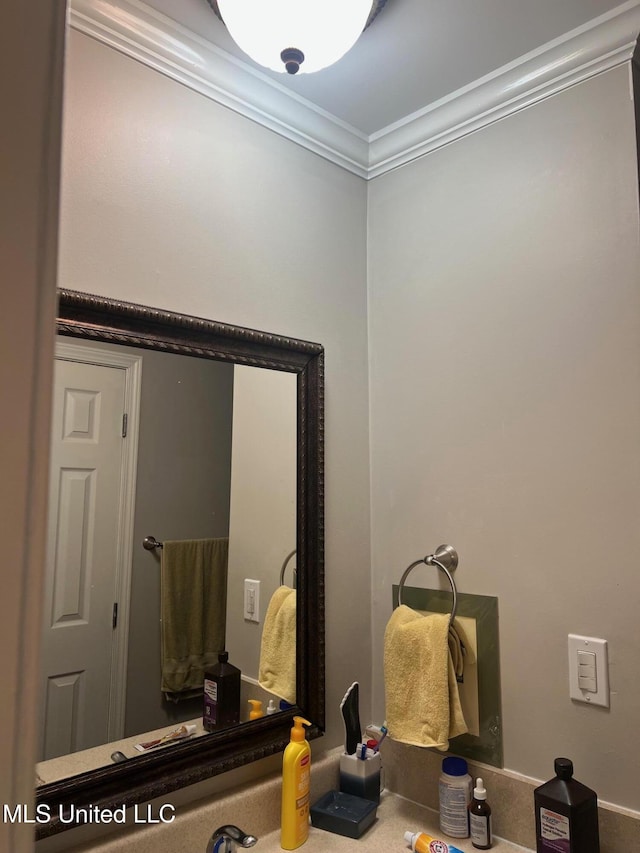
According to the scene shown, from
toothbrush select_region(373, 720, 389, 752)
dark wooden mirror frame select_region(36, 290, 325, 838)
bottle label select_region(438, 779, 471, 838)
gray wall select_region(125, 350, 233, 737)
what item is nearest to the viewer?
dark wooden mirror frame select_region(36, 290, 325, 838)

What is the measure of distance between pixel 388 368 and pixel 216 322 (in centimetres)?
52

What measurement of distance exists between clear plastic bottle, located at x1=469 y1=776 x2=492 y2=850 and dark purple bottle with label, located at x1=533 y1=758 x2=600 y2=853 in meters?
0.14

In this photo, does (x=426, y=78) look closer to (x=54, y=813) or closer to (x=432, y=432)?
(x=432, y=432)

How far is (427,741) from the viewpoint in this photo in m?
1.25

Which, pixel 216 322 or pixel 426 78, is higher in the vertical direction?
pixel 426 78

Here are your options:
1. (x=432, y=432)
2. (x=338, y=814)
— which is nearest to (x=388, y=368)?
(x=432, y=432)

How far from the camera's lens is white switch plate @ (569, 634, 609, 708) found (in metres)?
1.14

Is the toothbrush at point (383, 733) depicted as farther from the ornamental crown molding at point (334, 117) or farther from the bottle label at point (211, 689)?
the ornamental crown molding at point (334, 117)

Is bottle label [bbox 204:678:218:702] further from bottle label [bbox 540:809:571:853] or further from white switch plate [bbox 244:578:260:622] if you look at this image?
bottle label [bbox 540:809:571:853]

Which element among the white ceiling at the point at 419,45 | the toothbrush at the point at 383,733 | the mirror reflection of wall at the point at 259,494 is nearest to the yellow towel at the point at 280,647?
the mirror reflection of wall at the point at 259,494

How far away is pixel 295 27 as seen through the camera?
1.11m

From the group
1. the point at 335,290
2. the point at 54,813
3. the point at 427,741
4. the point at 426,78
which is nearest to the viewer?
the point at 54,813

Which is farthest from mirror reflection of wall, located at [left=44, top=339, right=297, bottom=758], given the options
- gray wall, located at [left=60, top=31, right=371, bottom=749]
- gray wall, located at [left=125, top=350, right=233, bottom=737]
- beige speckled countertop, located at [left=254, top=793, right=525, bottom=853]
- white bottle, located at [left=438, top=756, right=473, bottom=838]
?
white bottle, located at [left=438, top=756, right=473, bottom=838]

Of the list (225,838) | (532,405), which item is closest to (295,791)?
(225,838)
